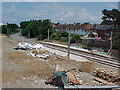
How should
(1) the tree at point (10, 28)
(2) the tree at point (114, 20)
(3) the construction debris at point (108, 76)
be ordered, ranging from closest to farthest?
(3) the construction debris at point (108, 76) → (2) the tree at point (114, 20) → (1) the tree at point (10, 28)

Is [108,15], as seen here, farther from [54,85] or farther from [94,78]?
[54,85]

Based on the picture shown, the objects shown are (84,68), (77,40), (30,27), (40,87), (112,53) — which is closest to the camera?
(40,87)

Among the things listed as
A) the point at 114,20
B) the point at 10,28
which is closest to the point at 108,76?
the point at 114,20

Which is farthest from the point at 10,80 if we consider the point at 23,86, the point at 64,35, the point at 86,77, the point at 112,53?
the point at 64,35

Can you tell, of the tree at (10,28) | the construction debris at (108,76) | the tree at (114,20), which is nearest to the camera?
the construction debris at (108,76)

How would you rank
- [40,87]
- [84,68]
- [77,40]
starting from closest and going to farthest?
[40,87], [84,68], [77,40]

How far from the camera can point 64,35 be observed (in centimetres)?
5053

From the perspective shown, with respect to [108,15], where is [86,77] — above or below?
below

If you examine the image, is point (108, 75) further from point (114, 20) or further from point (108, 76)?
point (114, 20)

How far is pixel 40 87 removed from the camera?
10.3 m

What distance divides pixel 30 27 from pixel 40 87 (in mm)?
54220

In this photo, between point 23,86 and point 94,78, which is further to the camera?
point 94,78

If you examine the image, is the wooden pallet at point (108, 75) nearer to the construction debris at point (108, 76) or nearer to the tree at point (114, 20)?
the construction debris at point (108, 76)

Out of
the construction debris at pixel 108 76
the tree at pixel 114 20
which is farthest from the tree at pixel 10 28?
the construction debris at pixel 108 76
